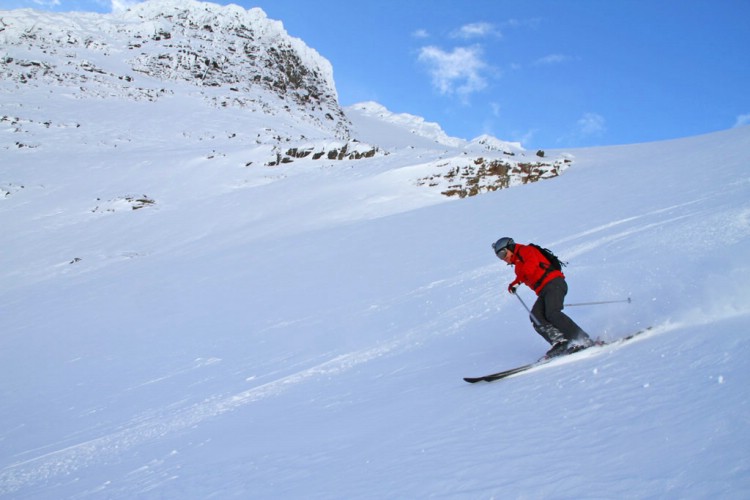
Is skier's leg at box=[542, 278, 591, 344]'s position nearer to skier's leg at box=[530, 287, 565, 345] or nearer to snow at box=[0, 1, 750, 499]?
skier's leg at box=[530, 287, 565, 345]

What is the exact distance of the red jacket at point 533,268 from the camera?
5.36 metres

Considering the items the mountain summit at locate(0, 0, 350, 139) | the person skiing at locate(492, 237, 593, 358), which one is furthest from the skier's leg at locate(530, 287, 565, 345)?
the mountain summit at locate(0, 0, 350, 139)

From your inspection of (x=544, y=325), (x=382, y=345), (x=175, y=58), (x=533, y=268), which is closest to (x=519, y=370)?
(x=544, y=325)

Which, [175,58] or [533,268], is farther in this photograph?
[175,58]

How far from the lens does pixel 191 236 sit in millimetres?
19188

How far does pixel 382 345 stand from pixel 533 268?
118 inches

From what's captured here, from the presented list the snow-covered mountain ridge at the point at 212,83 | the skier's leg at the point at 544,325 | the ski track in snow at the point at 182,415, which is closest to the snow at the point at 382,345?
the ski track in snow at the point at 182,415

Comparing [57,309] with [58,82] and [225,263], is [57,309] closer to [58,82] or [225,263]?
[225,263]

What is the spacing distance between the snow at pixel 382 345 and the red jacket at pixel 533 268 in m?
1.00

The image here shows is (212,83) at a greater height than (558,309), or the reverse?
(212,83)

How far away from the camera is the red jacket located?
5.36 meters

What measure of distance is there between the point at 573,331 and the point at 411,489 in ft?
→ 9.54

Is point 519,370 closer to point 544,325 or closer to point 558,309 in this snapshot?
point 544,325

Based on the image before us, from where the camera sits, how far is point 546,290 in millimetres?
5348
